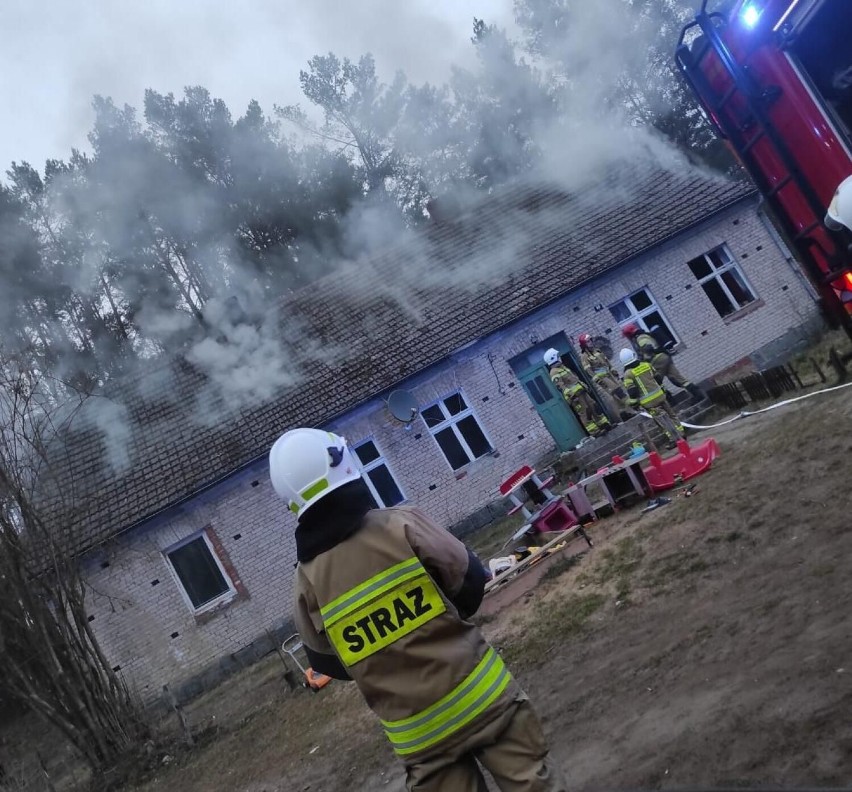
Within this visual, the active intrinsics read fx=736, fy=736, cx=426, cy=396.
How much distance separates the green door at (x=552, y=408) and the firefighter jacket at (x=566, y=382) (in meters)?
2.27

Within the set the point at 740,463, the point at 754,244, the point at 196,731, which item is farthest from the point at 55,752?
the point at 754,244

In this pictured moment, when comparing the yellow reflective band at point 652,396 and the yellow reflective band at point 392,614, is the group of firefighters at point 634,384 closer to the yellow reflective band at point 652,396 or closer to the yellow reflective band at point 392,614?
the yellow reflective band at point 652,396

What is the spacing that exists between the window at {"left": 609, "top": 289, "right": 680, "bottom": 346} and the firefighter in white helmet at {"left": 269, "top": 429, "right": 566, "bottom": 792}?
13028 mm

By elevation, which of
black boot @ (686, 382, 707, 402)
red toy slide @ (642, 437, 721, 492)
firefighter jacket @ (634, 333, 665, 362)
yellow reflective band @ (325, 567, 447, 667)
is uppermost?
firefighter jacket @ (634, 333, 665, 362)

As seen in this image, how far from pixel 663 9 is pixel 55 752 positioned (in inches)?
760

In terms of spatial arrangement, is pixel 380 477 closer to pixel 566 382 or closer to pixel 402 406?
pixel 402 406

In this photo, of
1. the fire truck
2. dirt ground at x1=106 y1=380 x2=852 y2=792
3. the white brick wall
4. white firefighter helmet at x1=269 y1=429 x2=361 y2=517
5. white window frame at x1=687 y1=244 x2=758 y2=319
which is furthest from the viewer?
white window frame at x1=687 y1=244 x2=758 y2=319

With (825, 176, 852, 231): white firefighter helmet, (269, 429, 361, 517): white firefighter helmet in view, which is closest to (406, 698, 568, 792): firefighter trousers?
(269, 429, 361, 517): white firefighter helmet

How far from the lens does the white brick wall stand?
12.8 meters

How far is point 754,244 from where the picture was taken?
1536cm

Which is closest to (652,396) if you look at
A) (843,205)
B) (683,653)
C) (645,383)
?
(645,383)

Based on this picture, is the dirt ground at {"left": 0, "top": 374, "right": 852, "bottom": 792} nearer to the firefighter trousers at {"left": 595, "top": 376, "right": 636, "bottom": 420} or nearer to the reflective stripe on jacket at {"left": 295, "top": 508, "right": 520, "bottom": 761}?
the reflective stripe on jacket at {"left": 295, "top": 508, "right": 520, "bottom": 761}

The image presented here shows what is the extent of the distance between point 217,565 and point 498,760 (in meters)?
11.6

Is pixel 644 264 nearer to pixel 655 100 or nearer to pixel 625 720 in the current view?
pixel 655 100
